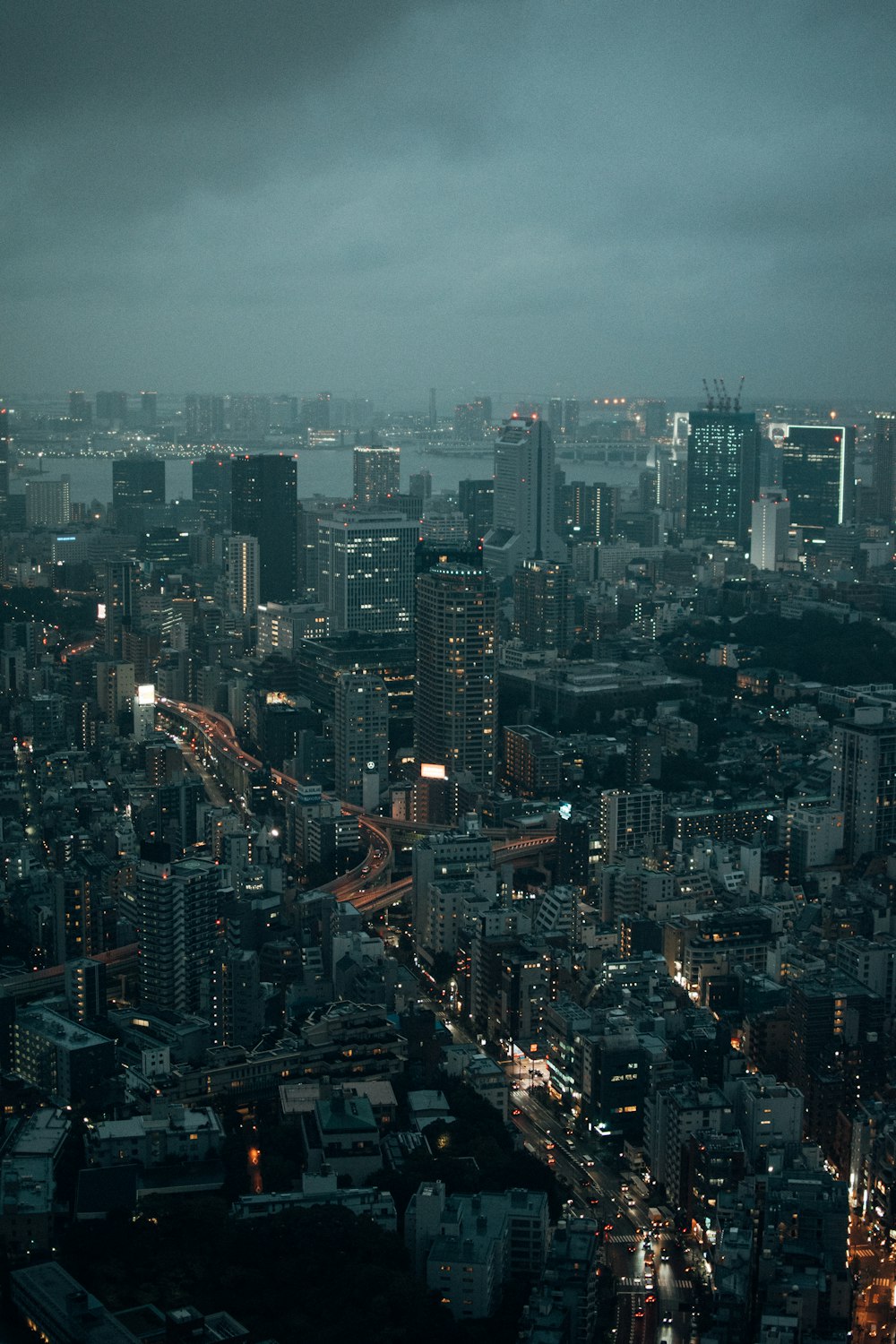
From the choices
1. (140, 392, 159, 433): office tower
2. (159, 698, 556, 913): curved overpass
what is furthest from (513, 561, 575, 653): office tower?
(140, 392, 159, 433): office tower

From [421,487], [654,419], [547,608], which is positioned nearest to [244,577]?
[547,608]

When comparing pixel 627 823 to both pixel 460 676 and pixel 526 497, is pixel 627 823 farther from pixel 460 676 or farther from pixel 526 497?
pixel 526 497

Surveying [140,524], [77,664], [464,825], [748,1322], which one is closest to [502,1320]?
[748,1322]

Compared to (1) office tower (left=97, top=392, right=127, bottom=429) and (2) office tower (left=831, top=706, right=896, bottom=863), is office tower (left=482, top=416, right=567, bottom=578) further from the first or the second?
(2) office tower (left=831, top=706, right=896, bottom=863)

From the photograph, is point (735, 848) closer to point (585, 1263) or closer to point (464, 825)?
point (464, 825)

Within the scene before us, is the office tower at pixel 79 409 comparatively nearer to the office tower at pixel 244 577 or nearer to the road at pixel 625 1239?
the office tower at pixel 244 577
